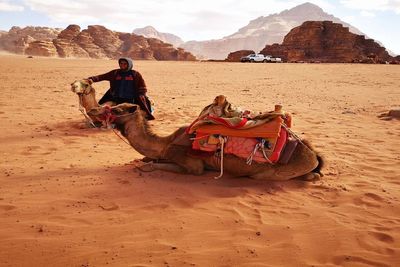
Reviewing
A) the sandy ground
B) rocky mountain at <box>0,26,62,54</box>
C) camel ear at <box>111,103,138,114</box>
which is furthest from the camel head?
rocky mountain at <box>0,26,62,54</box>

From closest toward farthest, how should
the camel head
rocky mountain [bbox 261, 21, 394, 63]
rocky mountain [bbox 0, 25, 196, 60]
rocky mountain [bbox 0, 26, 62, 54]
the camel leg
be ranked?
the camel leg
the camel head
rocky mountain [bbox 261, 21, 394, 63]
rocky mountain [bbox 0, 25, 196, 60]
rocky mountain [bbox 0, 26, 62, 54]

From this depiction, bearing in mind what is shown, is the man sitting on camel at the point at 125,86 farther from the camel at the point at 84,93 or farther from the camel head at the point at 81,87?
the camel head at the point at 81,87

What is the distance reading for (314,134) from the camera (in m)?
8.38

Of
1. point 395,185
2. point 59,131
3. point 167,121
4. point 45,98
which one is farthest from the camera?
point 45,98

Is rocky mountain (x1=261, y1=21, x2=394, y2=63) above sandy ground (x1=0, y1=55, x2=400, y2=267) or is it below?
above

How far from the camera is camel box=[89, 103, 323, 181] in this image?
5.27 metres

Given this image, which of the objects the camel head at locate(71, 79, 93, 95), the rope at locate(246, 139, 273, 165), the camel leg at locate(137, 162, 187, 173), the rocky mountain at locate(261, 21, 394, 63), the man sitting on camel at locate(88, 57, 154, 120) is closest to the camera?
the rope at locate(246, 139, 273, 165)

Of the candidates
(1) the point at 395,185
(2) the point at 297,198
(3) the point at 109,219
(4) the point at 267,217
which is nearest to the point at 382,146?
(1) the point at 395,185

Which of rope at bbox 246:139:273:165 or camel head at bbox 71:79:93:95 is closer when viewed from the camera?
rope at bbox 246:139:273:165

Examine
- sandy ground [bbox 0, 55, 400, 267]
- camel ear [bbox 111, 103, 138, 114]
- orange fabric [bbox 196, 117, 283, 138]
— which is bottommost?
sandy ground [bbox 0, 55, 400, 267]

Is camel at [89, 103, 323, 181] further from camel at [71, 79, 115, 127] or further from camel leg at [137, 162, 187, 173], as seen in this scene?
camel at [71, 79, 115, 127]

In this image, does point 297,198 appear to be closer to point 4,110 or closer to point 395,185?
point 395,185

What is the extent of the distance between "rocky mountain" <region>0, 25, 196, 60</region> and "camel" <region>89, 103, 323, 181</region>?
2845 inches

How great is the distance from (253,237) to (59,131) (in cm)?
591
